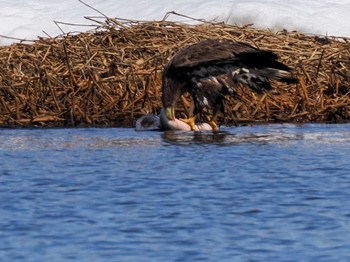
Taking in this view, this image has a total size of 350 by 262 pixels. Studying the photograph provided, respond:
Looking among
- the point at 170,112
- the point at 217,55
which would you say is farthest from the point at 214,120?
the point at 217,55

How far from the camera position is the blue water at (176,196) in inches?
321

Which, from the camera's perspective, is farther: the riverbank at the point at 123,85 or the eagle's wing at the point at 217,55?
the riverbank at the point at 123,85

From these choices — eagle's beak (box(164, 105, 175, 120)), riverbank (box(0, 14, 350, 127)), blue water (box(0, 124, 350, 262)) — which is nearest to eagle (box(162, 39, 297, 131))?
eagle's beak (box(164, 105, 175, 120))

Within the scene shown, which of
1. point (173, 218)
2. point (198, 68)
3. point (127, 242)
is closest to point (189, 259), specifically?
point (127, 242)

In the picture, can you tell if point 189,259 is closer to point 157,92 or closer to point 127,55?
point 157,92

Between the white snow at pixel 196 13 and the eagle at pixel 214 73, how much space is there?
19.7ft

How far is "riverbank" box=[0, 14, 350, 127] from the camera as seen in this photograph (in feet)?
53.8

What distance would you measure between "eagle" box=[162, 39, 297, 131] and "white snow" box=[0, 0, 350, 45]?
602 centimetres

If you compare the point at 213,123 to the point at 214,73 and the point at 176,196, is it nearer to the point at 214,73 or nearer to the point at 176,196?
the point at 214,73

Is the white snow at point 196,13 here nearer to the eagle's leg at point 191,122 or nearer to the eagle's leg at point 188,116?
the eagle's leg at point 188,116

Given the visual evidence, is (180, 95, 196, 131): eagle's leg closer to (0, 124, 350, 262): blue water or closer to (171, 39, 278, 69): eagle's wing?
(0, 124, 350, 262): blue water

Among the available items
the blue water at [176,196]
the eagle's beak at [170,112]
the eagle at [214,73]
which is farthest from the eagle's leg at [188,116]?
the blue water at [176,196]

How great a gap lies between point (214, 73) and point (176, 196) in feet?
17.6

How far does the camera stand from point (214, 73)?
15375mm
